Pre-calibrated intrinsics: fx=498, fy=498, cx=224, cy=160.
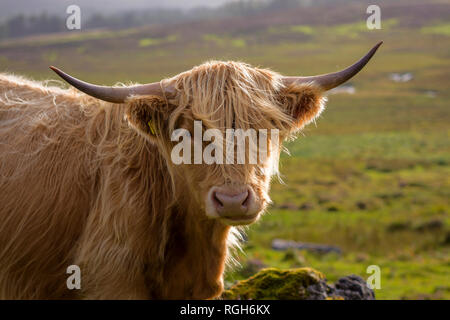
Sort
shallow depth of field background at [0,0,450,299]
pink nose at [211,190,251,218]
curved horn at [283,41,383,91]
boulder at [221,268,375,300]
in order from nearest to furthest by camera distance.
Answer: pink nose at [211,190,251,218] → curved horn at [283,41,383,91] → boulder at [221,268,375,300] → shallow depth of field background at [0,0,450,299]

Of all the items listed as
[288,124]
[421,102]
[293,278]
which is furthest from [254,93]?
[421,102]

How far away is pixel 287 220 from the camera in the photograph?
15.2 meters

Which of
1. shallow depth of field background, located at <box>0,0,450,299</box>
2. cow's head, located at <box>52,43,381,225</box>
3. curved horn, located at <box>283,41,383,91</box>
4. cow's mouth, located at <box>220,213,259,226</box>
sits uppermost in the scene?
shallow depth of field background, located at <box>0,0,450,299</box>

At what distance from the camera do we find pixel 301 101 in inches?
141

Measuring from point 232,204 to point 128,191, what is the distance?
2.99 ft

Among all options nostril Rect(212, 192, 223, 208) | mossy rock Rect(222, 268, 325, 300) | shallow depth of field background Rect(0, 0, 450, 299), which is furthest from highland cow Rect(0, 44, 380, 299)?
shallow depth of field background Rect(0, 0, 450, 299)

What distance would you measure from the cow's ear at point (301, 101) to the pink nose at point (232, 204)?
0.87 meters

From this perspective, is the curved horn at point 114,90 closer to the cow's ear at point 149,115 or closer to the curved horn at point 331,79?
the cow's ear at point 149,115

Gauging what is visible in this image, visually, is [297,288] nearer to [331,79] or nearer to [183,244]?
[183,244]

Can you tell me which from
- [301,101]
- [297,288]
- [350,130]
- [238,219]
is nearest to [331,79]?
[301,101]

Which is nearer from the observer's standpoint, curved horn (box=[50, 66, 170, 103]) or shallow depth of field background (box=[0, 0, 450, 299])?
curved horn (box=[50, 66, 170, 103])

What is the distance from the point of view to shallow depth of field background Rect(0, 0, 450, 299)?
1037cm

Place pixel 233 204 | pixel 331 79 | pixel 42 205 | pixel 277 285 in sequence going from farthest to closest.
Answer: pixel 277 285, pixel 42 205, pixel 331 79, pixel 233 204

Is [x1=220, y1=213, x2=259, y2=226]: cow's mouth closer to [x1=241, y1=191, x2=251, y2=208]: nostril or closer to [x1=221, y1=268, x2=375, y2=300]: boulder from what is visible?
[x1=241, y1=191, x2=251, y2=208]: nostril
